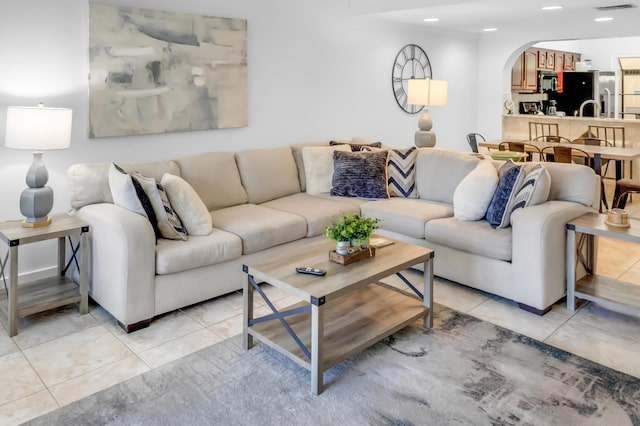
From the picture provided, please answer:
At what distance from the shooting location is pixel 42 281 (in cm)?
341

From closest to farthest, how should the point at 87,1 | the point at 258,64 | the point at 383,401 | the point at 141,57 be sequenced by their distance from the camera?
the point at 383,401, the point at 87,1, the point at 141,57, the point at 258,64

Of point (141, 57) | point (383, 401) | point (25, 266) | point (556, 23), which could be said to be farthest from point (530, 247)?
point (556, 23)

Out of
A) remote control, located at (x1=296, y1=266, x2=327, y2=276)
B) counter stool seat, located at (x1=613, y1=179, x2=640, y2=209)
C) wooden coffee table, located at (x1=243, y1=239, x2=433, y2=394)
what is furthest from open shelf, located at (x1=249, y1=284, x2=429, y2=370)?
counter stool seat, located at (x1=613, y1=179, x2=640, y2=209)

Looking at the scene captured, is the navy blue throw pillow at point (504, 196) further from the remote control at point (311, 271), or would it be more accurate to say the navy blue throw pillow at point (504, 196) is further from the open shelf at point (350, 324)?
the remote control at point (311, 271)

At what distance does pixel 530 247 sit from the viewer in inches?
125

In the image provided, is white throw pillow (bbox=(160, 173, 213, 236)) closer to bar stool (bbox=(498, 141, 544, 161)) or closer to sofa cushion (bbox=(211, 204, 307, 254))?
sofa cushion (bbox=(211, 204, 307, 254))

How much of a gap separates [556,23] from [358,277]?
5.67 metres

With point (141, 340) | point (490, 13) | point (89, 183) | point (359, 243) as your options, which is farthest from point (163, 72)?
point (490, 13)

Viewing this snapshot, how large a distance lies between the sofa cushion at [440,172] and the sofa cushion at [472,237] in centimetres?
56

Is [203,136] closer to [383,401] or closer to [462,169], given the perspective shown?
[462,169]

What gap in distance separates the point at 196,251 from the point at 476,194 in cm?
201

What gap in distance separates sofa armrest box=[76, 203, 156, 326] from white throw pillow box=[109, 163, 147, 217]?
0.18 feet

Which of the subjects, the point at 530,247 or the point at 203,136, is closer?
the point at 530,247

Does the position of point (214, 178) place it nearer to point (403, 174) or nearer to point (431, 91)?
Answer: point (403, 174)
